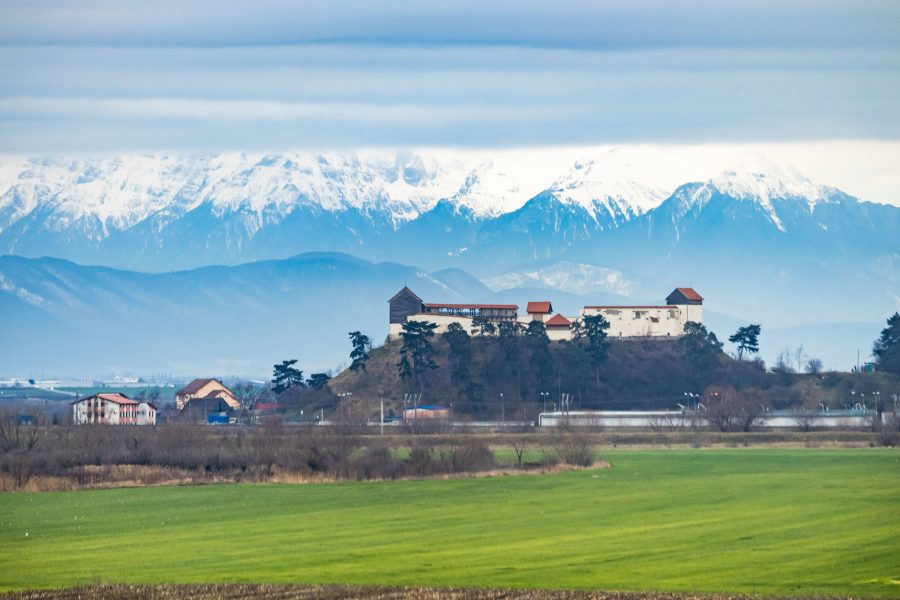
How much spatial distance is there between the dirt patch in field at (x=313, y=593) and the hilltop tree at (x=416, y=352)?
423 feet

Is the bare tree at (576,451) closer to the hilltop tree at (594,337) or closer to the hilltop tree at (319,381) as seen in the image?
the hilltop tree at (594,337)

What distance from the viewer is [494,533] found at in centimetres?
7019

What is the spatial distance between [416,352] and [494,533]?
4660 inches

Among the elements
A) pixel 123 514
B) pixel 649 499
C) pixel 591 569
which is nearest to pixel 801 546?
pixel 591 569

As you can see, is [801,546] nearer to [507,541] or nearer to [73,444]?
[507,541]

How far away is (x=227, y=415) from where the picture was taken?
197m

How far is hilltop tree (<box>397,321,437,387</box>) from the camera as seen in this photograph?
188 meters

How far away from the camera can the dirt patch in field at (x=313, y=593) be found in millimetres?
54250

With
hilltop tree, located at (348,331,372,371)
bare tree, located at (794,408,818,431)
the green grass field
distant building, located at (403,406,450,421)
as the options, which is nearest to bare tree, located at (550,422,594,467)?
the green grass field

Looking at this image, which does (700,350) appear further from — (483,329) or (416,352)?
(416,352)

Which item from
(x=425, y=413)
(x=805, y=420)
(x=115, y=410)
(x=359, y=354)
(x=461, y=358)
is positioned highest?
(x=359, y=354)

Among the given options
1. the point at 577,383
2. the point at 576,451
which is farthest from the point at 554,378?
the point at 576,451

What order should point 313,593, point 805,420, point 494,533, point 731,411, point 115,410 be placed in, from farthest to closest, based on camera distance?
point 115,410 < point 731,411 < point 805,420 < point 494,533 < point 313,593

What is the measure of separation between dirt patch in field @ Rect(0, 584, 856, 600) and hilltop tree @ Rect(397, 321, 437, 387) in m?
129
